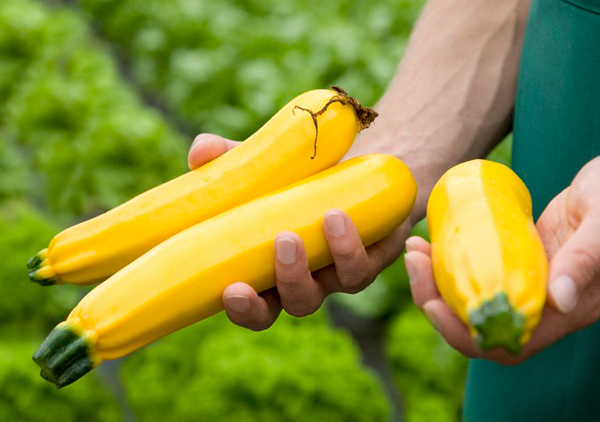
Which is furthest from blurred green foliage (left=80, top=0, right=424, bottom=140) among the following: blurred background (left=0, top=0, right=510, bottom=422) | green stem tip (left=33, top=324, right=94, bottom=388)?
green stem tip (left=33, top=324, right=94, bottom=388)

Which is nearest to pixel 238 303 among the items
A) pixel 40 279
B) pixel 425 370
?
pixel 40 279

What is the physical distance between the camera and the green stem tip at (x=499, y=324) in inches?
42.6

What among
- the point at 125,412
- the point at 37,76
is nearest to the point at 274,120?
the point at 125,412

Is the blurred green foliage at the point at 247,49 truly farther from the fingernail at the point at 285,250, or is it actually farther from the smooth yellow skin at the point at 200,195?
the fingernail at the point at 285,250

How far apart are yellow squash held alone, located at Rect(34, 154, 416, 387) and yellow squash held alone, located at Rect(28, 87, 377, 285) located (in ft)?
0.19

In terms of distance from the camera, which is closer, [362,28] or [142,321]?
[142,321]

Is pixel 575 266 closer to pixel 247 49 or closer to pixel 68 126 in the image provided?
pixel 68 126

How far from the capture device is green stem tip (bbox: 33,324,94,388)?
1.32m

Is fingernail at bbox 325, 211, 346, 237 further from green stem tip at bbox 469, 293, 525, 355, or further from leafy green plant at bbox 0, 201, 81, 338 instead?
leafy green plant at bbox 0, 201, 81, 338

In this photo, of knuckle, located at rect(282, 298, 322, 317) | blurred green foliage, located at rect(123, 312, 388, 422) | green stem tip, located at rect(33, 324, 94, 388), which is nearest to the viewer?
green stem tip, located at rect(33, 324, 94, 388)

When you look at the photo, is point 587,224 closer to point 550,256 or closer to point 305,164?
point 550,256

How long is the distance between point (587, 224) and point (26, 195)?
311 centimetres

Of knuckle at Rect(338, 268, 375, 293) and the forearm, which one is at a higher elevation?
the forearm

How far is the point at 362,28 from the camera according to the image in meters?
4.80
